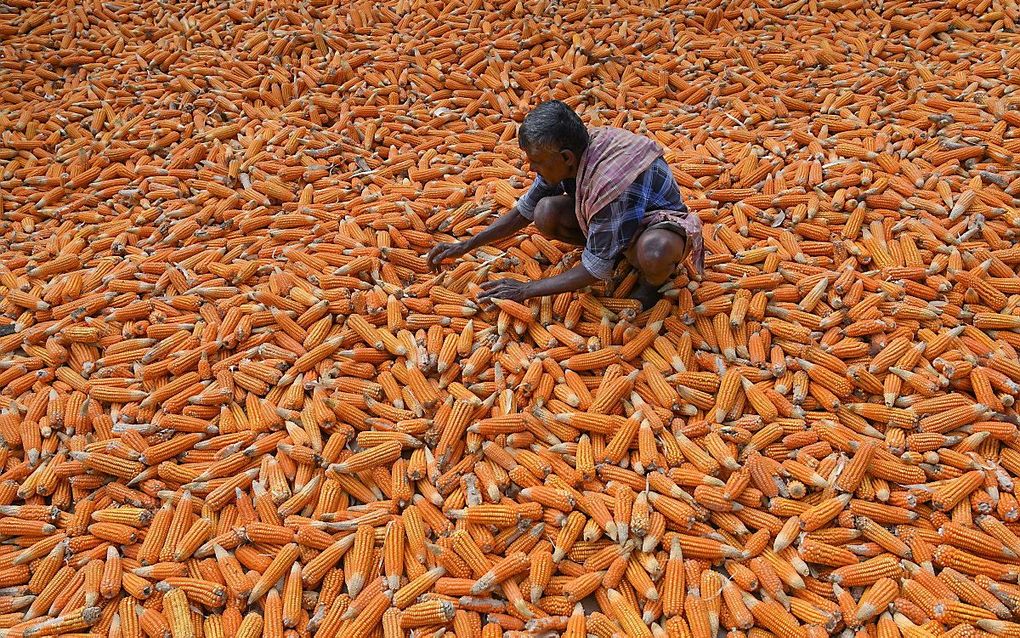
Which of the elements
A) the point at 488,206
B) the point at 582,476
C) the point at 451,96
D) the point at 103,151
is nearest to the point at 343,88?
the point at 451,96

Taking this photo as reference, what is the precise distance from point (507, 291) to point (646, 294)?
0.80m

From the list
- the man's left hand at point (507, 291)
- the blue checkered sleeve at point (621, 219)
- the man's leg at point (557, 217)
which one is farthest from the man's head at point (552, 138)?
the man's left hand at point (507, 291)

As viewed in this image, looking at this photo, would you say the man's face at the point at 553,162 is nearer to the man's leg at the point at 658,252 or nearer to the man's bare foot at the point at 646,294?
the man's leg at the point at 658,252

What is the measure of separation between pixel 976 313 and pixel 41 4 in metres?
9.76

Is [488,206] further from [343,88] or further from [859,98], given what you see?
[859,98]

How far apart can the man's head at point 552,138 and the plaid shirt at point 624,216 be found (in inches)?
12.5

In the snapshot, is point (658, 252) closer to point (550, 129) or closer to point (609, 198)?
point (609, 198)

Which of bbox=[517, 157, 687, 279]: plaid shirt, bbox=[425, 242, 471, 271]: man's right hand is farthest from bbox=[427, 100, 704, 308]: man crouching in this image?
bbox=[425, 242, 471, 271]: man's right hand

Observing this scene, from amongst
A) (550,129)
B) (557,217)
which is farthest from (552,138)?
(557,217)

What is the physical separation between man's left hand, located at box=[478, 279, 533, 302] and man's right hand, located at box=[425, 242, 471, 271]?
1.18ft

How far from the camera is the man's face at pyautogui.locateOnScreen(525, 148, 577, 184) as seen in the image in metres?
3.17

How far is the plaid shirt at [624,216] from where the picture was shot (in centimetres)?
329

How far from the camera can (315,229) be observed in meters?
4.50

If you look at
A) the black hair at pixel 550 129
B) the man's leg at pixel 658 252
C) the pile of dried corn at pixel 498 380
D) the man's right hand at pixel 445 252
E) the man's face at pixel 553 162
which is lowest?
the pile of dried corn at pixel 498 380
